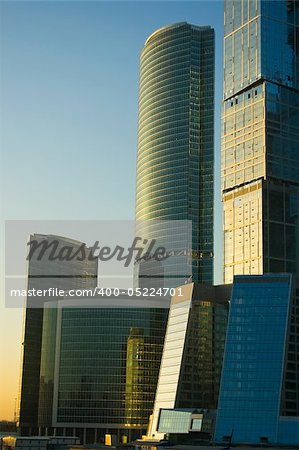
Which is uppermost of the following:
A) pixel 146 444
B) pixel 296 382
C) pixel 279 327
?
pixel 279 327

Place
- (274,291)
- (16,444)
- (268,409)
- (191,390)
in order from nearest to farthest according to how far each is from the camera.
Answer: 1. (16,444)
2. (268,409)
3. (274,291)
4. (191,390)

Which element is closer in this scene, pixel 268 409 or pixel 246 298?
pixel 268 409

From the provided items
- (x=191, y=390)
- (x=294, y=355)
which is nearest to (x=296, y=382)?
(x=294, y=355)

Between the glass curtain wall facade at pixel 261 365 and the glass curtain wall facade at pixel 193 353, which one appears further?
the glass curtain wall facade at pixel 193 353

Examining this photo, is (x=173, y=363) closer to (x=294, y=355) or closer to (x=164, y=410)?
(x=164, y=410)

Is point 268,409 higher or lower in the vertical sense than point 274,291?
lower

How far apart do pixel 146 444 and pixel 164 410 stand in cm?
1439

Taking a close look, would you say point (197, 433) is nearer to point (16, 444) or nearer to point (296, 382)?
point (296, 382)

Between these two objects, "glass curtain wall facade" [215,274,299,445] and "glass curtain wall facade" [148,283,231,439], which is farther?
"glass curtain wall facade" [148,283,231,439]

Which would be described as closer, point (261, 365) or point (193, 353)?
point (261, 365)

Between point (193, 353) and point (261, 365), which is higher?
point (193, 353)

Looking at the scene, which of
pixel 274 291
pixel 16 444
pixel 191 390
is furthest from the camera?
pixel 191 390

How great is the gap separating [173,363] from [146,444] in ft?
95.0

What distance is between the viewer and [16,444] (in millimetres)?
129875
